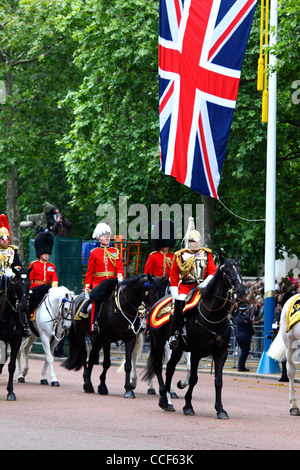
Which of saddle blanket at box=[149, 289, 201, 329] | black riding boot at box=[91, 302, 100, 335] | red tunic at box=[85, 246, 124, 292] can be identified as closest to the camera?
saddle blanket at box=[149, 289, 201, 329]

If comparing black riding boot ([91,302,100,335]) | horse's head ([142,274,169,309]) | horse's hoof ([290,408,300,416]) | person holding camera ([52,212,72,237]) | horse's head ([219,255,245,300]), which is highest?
person holding camera ([52,212,72,237])

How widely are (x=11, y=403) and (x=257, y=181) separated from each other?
49.3 ft

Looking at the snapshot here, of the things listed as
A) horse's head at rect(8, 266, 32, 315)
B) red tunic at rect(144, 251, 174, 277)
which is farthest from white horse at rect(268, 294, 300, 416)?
horse's head at rect(8, 266, 32, 315)

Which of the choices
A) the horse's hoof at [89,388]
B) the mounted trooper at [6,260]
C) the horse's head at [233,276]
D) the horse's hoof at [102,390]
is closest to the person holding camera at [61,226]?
the mounted trooper at [6,260]

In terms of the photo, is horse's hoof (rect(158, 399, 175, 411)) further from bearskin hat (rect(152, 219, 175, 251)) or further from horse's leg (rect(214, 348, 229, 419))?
bearskin hat (rect(152, 219, 175, 251))

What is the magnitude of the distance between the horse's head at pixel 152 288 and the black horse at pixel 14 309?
1.92m

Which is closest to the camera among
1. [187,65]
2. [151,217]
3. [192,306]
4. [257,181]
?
[192,306]

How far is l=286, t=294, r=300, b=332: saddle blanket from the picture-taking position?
14.0 meters

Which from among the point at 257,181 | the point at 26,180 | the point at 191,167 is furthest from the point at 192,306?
the point at 26,180

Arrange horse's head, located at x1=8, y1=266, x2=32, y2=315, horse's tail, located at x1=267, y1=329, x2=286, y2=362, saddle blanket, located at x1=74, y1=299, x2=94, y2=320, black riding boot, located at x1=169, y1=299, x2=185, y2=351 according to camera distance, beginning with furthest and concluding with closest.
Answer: saddle blanket, located at x1=74, y1=299, x2=94, y2=320 → horse's head, located at x1=8, y1=266, x2=32, y2=315 → horse's tail, located at x1=267, y1=329, x2=286, y2=362 → black riding boot, located at x1=169, y1=299, x2=185, y2=351

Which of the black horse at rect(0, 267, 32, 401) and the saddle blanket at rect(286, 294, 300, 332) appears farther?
the black horse at rect(0, 267, 32, 401)

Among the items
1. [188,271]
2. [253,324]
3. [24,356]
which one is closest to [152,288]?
[188,271]

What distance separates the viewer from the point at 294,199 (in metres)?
29.1

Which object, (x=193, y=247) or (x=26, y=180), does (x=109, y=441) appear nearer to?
(x=193, y=247)
